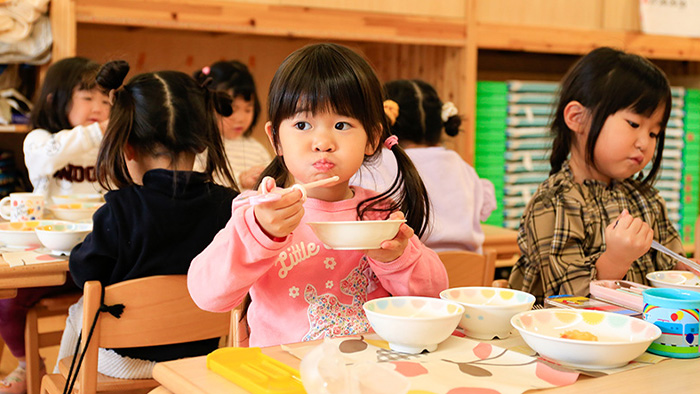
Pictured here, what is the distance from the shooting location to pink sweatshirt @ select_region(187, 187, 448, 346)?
1.05 meters

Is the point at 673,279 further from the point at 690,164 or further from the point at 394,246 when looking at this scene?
the point at 690,164

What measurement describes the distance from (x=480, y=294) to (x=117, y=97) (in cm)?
98

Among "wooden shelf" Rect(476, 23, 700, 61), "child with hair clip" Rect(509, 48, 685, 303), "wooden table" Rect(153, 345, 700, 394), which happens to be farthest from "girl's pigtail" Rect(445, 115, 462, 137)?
"wooden table" Rect(153, 345, 700, 394)

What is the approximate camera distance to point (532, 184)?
3307mm

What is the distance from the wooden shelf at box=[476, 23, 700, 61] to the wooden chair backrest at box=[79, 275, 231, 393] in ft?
7.20

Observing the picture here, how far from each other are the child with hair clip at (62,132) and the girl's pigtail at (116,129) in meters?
0.75

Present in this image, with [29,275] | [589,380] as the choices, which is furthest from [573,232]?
[29,275]

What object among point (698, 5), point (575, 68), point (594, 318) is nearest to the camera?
point (594, 318)

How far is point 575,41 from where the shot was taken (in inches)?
131

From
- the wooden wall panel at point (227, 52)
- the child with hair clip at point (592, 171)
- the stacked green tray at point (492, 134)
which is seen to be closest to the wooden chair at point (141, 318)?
the child with hair clip at point (592, 171)

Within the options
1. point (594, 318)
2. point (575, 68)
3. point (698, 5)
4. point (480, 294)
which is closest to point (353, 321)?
point (480, 294)

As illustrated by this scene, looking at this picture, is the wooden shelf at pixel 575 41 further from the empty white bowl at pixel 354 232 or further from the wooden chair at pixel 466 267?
the empty white bowl at pixel 354 232

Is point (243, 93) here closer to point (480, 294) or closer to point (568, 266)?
point (568, 266)

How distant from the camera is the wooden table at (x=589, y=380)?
733 millimetres
